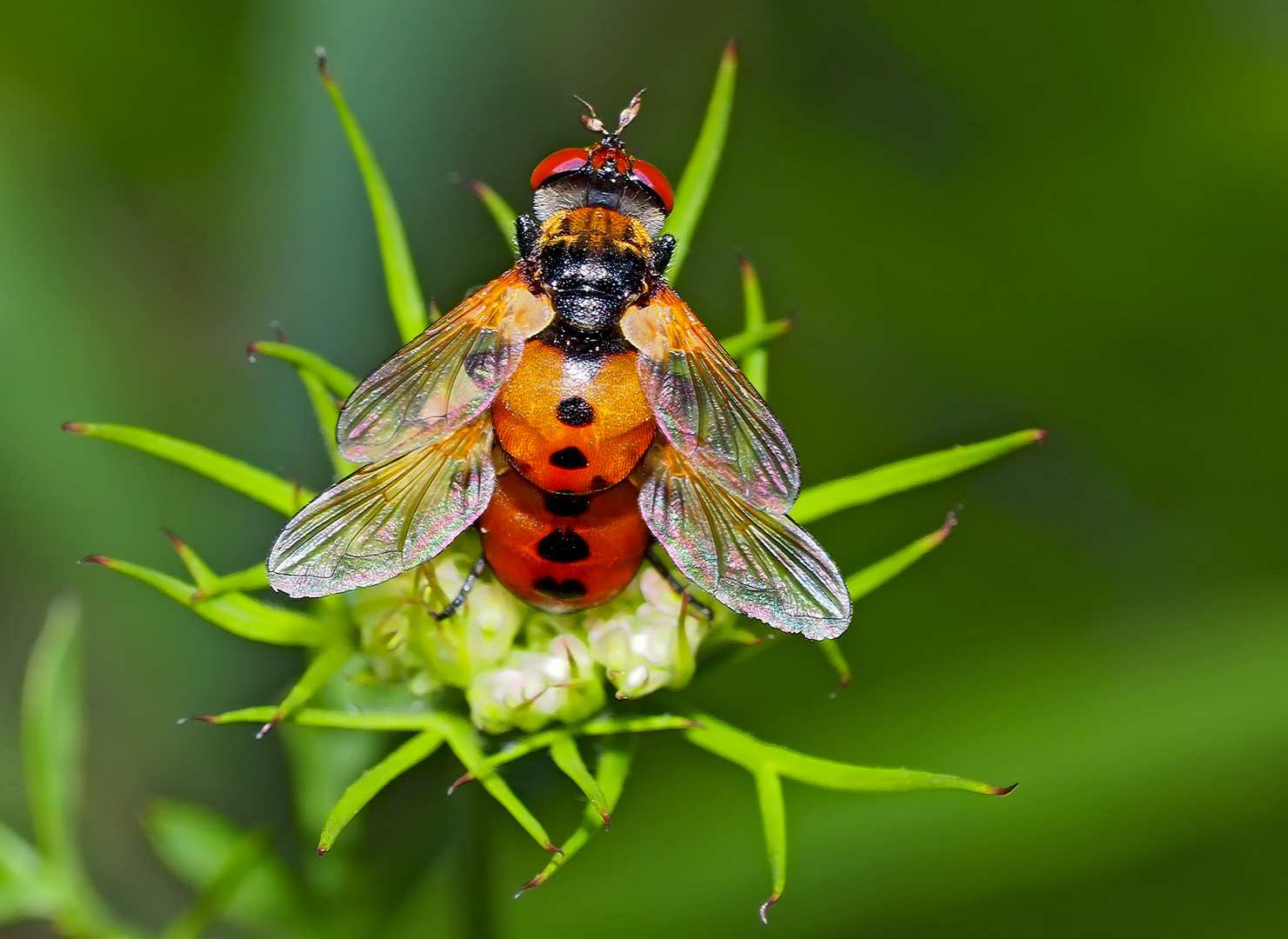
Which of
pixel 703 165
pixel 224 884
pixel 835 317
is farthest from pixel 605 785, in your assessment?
pixel 835 317

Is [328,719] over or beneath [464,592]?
beneath

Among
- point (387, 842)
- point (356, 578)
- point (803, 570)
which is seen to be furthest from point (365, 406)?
point (387, 842)

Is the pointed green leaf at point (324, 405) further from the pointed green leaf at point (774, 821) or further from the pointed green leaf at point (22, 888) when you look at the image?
the pointed green leaf at point (22, 888)

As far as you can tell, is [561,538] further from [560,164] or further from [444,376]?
[560,164]

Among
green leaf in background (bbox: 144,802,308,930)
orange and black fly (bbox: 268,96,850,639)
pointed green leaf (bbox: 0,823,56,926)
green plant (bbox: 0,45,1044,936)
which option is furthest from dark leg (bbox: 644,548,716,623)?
pointed green leaf (bbox: 0,823,56,926)

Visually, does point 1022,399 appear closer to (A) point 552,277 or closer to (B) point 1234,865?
(B) point 1234,865

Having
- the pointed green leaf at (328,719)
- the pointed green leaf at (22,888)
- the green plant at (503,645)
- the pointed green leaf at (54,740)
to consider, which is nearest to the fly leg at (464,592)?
the green plant at (503,645)
